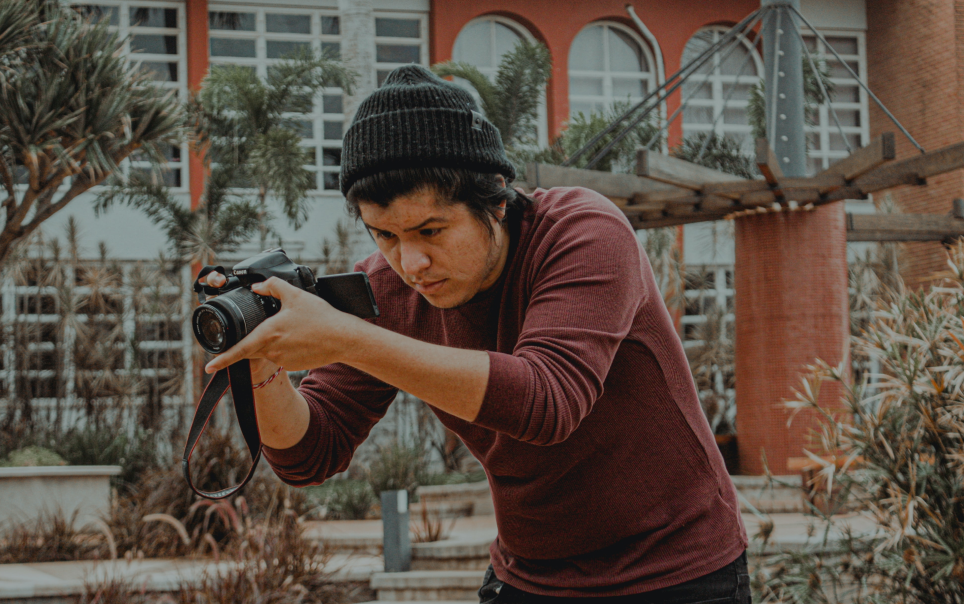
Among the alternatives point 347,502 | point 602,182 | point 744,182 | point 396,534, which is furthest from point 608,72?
point 396,534

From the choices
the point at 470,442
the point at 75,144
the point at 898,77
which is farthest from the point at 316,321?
the point at 898,77

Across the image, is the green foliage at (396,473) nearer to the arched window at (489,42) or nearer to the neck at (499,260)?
the arched window at (489,42)

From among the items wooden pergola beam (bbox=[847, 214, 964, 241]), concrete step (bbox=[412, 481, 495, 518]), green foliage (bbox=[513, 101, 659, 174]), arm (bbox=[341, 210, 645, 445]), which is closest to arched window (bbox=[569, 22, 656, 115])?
green foliage (bbox=[513, 101, 659, 174])

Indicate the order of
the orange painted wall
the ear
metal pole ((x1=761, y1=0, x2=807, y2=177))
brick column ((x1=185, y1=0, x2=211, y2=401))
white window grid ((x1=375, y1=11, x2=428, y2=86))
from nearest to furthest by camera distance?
the ear < metal pole ((x1=761, y1=0, x2=807, y2=177)) < brick column ((x1=185, y1=0, x2=211, y2=401)) < the orange painted wall < white window grid ((x1=375, y1=11, x2=428, y2=86))

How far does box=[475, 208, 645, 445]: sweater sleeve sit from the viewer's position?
1243 millimetres

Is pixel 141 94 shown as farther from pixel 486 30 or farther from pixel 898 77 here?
pixel 898 77

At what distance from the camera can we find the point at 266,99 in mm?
11648

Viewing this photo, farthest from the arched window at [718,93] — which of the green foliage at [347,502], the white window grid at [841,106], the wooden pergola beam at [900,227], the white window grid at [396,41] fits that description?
the green foliage at [347,502]

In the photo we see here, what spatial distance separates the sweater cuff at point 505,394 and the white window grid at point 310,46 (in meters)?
13.4

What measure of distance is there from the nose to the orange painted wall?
1306 cm

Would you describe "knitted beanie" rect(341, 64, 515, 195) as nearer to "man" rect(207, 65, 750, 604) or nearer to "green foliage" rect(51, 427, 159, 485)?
"man" rect(207, 65, 750, 604)

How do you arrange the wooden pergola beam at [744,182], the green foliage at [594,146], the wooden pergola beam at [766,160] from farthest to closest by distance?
the green foliage at [594,146] → the wooden pergola beam at [744,182] → the wooden pergola beam at [766,160]

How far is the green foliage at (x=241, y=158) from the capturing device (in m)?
11.1

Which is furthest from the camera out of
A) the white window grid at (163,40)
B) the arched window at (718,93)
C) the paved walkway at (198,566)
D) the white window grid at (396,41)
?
the arched window at (718,93)
